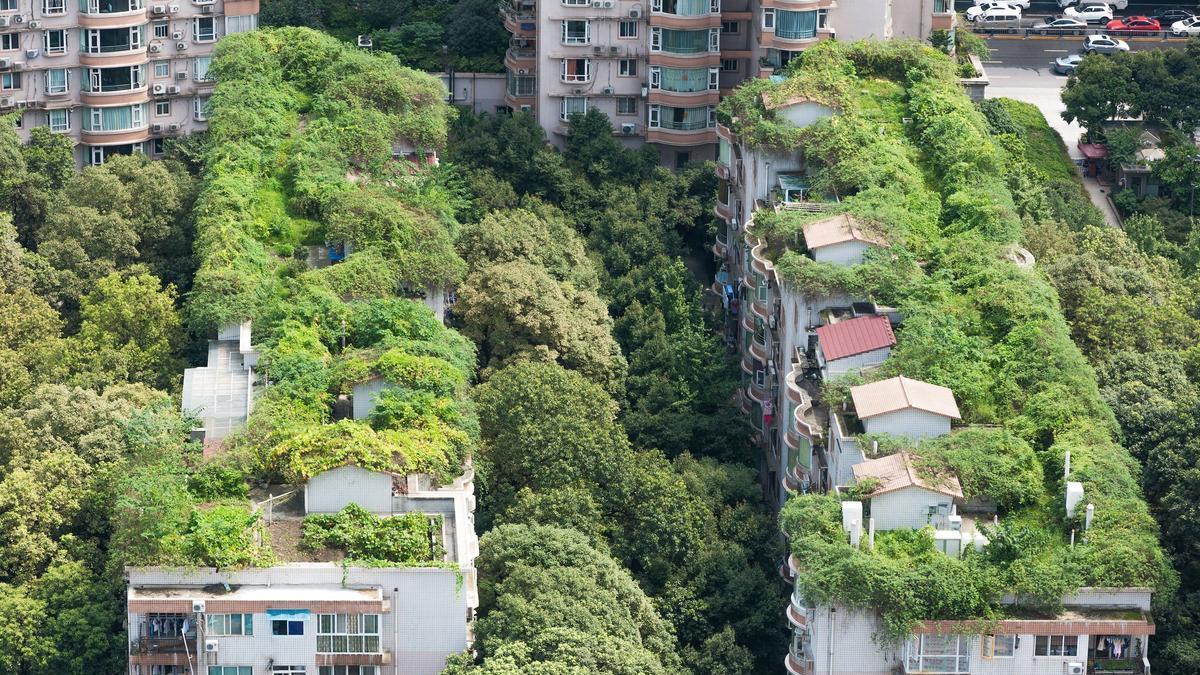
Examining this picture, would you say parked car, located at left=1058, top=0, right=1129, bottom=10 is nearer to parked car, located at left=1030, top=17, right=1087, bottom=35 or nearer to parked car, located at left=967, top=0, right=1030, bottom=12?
parked car, located at left=967, top=0, right=1030, bottom=12

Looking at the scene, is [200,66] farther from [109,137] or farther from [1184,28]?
[1184,28]

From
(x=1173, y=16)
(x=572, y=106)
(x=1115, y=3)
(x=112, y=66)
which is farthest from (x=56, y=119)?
(x=1173, y=16)

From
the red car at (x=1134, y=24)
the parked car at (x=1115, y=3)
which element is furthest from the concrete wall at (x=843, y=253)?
the parked car at (x=1115, y=3)

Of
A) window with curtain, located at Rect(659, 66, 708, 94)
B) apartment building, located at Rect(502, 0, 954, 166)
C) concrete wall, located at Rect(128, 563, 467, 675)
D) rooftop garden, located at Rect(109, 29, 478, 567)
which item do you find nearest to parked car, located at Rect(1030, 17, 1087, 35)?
apartment building, located at Rect(502, 0, 954, 166)

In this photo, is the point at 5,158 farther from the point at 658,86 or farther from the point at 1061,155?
the point at 1061,155

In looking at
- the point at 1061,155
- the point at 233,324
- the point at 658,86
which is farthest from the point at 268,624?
the point at 1061,155

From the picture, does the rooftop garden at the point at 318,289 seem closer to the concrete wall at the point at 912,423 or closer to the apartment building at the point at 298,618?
the apartment building at the point at 298,618
